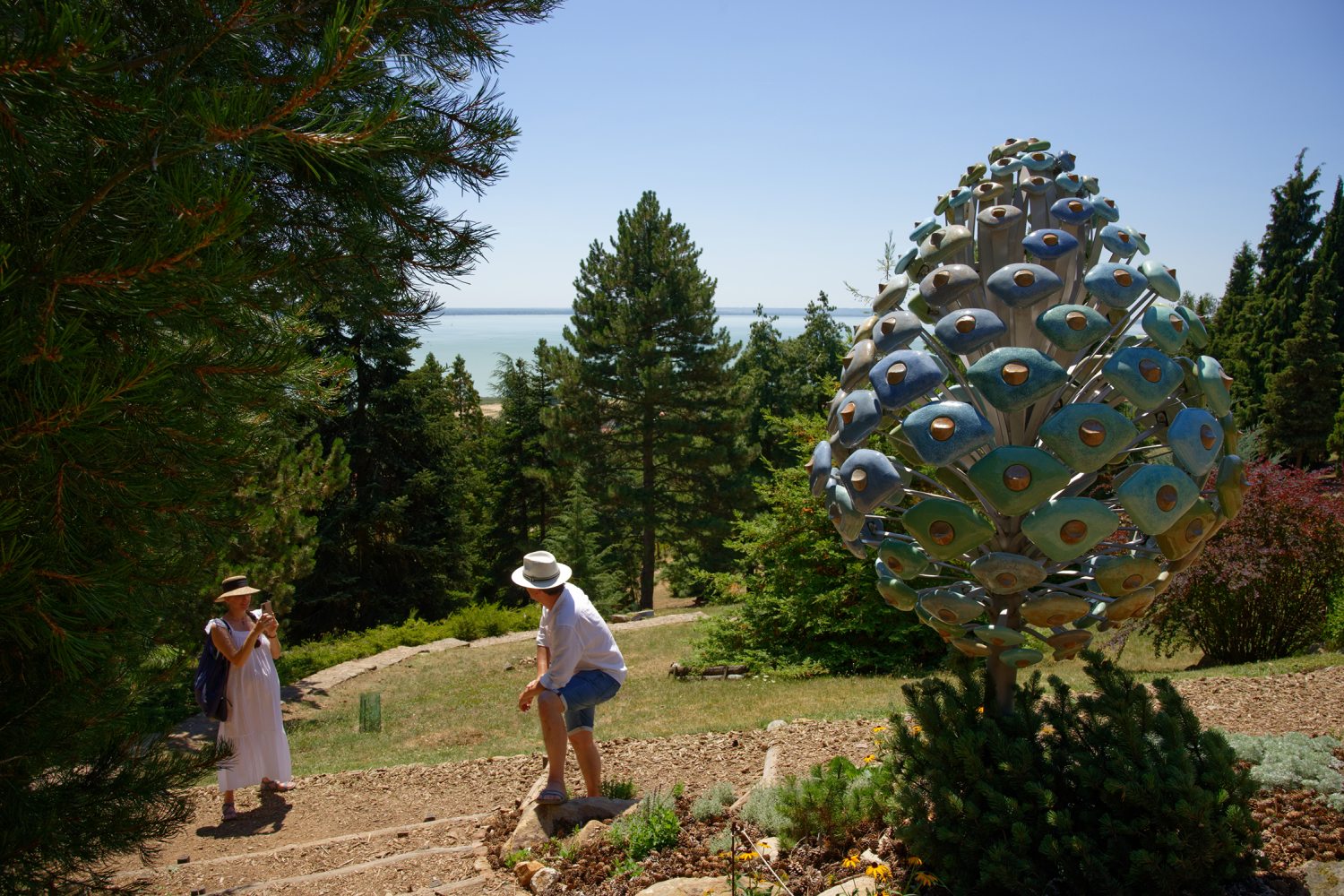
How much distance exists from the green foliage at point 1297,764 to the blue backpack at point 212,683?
6.20 m

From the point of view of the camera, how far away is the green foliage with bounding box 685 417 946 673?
11547 mm

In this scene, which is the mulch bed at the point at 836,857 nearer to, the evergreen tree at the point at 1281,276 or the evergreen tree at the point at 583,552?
the evergreen tree at the point at 583,552

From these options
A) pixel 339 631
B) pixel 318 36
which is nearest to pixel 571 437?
pixel 339 631

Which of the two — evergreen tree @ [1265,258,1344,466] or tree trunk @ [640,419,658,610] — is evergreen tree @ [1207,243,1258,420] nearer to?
evergreen tree @ [1265,258,1344,466]

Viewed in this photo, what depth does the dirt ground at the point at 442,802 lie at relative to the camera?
192 inches

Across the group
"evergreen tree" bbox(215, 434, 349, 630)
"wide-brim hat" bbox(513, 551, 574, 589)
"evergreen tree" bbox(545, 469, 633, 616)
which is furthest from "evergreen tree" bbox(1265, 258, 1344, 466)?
"wide-brim hat" bbox(513, 551, 574, 589)

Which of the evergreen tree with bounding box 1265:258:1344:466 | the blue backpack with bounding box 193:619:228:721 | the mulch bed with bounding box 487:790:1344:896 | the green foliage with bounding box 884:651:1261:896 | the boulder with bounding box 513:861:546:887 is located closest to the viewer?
the green foliage with bounding box 884:651:1261:896

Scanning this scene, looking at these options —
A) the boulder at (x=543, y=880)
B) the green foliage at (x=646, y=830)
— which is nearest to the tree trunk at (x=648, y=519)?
the green foliage at (x=646, y=830)

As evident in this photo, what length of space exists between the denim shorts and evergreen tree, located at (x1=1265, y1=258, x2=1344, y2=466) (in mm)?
31582

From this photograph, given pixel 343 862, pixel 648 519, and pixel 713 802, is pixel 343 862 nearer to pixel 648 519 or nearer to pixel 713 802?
pixel 713 802

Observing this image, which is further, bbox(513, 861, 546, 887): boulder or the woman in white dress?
the woman in white dress

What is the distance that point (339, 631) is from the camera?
23516 millimetres

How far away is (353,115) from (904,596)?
2.71 meters

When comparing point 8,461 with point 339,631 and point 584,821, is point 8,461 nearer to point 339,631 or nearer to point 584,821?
point 584,821
